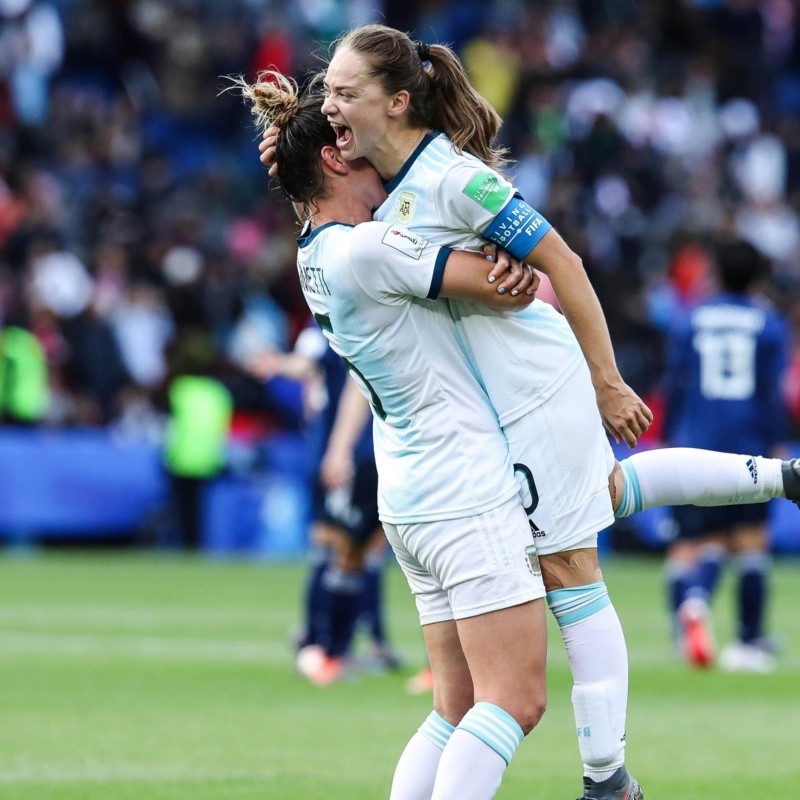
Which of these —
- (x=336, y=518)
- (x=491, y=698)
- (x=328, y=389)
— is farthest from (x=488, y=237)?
(x=336, y=518)

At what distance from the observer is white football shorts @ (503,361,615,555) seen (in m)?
4.44

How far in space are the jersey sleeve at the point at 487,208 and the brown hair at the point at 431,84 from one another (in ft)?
0.63

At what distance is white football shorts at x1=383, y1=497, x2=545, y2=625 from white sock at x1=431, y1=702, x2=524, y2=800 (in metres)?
0.26

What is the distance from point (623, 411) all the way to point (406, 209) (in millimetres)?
766

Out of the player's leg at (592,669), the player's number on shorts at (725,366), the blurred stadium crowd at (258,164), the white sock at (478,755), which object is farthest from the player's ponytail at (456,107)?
the blurred stadium crowd at (258,164)

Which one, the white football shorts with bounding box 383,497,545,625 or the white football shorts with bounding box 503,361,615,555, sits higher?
the white football shorts with bounding box 503,361,615,555

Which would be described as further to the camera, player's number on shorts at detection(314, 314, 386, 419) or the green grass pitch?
the green grass pitch

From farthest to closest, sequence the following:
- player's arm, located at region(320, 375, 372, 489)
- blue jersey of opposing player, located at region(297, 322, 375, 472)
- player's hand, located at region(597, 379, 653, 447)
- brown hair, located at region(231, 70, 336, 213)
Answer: blue jersey of opposing player, located at region(297, 322, 375, 472)
player's arm, located at region(320, 375, 372, 489)
player's hand, located at region(597, 379, 653, 447)
brown hair, located at region(231, 70, 336, 213)

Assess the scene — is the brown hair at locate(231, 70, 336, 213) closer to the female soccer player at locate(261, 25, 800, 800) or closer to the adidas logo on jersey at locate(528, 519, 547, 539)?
the female soccer player at locate(261, 25, 800, 800)

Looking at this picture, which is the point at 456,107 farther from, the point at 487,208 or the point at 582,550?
the point at 582,550

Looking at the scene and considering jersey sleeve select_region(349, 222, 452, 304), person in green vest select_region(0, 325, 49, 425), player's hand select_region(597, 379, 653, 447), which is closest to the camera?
jersey sleeve select_region(349, 222, 452, 304)

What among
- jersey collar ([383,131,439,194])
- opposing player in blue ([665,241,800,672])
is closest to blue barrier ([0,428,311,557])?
opposing player in blue ([665,241,800,672])

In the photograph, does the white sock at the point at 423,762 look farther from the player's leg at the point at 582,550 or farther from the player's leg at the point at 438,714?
the player's leg at the point at 582,550

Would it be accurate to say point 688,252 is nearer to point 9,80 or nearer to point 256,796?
point 9,80
